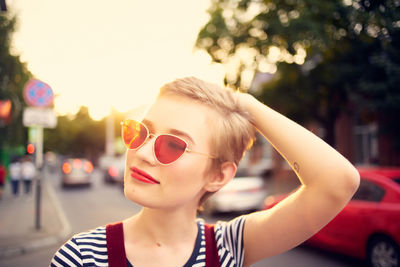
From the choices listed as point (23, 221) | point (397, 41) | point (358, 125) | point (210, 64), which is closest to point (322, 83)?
point (210, 64)

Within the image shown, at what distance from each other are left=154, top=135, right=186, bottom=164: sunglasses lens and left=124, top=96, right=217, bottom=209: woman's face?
19 millimetres

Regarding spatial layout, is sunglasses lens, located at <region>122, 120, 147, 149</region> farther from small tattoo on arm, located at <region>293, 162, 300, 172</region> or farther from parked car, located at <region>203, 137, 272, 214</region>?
parked car, located at <region>203, 137, 272, 214</region>

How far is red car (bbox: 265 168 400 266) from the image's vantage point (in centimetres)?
440

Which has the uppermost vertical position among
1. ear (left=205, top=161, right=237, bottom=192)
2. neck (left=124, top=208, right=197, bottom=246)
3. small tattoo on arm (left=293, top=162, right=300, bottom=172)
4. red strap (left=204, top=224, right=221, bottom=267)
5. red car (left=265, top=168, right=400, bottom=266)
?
small tattoo on arm (left=293, top=162, right=300, bottom=172)

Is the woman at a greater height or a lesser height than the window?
greater

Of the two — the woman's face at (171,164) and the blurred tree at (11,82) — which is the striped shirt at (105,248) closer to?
the woman's face at (171,164)

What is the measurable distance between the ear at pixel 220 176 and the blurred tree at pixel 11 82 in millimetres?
A: 11000

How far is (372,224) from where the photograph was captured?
15.2 feet

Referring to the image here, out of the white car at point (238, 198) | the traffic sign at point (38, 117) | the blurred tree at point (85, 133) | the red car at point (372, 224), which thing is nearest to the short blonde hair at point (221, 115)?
the red car at point (372, 224)

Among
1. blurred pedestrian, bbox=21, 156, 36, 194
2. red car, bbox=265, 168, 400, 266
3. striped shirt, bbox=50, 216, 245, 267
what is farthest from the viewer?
blurred pedestrian, bbox=21, 156, 36, 194

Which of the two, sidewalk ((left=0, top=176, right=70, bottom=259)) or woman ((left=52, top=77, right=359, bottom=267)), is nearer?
Answer: woman ((left=52, top=77, right=359, bottom=267))

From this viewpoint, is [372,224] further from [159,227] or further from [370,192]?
[159,227]

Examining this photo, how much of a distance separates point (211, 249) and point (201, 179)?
288 mm

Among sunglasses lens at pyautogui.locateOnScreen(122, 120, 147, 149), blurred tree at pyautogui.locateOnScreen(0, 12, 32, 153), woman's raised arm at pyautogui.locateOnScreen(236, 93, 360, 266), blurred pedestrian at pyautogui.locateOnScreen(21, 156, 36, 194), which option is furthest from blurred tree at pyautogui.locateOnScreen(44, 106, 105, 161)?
woman's raised arm at pyautogui.locateOnScreen(236, 93, 360, 266)
